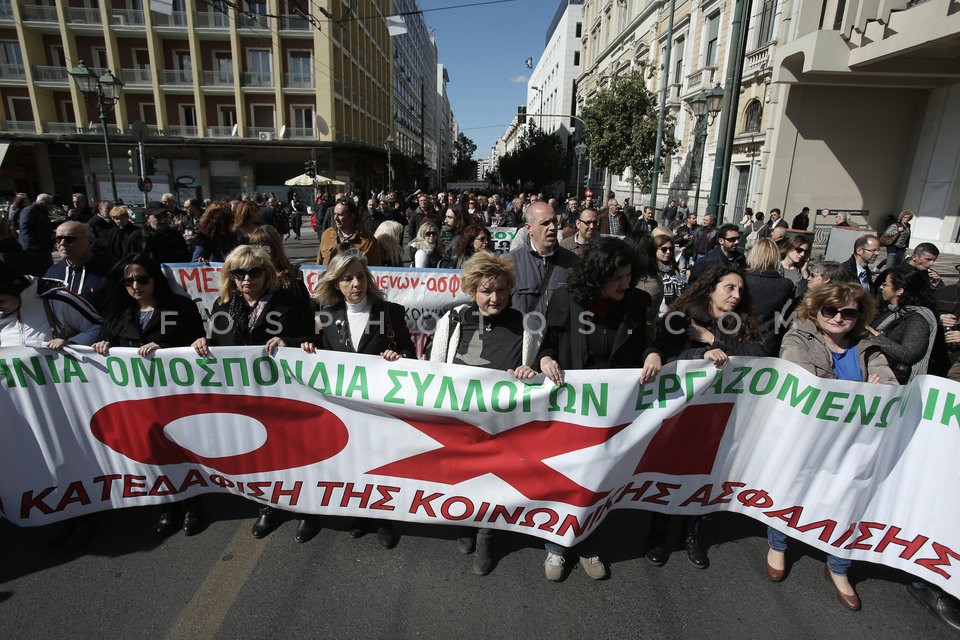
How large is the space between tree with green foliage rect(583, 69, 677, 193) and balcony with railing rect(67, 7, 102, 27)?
101 feet

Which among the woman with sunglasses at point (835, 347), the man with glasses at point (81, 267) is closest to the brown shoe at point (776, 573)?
the woman with sunglasses at point (835, 347)

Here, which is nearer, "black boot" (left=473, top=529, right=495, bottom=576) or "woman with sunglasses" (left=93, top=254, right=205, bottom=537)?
"black boot" (left=473, top=529, right=495, bottom=576)

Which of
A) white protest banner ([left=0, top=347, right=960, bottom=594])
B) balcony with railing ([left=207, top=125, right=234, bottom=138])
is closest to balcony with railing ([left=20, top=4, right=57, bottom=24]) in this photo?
balcony with railing ([left=207, top=125, right=234, bottom=138])

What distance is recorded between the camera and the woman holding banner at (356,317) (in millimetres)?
3090

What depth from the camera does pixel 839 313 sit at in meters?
2.83

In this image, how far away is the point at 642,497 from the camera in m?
2.91

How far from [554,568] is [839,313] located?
2080mm

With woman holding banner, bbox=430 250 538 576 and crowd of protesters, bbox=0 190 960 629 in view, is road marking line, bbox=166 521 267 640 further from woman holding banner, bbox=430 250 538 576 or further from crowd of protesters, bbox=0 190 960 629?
woman holding banner, bbox=430 250 538 576

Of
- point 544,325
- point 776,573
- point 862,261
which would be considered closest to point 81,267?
point 544,325

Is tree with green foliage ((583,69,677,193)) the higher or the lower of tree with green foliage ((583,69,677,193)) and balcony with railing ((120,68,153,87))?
the lower

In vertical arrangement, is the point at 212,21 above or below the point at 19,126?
above

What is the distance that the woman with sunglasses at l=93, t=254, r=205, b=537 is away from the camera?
9.86ft

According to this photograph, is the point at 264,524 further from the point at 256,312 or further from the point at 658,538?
the point at 658,538

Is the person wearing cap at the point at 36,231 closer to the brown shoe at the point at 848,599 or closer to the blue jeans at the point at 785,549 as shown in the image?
the blue jeans at the point at 785,549
